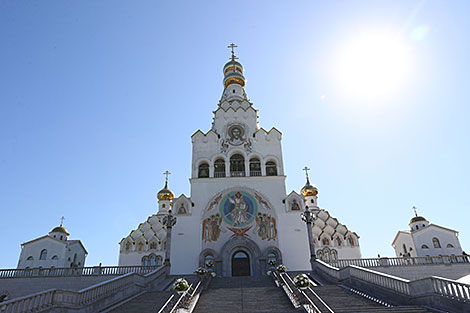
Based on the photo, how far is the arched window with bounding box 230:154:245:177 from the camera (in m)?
27.0

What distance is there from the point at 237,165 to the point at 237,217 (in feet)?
16.4

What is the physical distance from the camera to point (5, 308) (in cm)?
817

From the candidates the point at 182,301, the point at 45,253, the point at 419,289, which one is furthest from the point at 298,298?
the point at 45,253

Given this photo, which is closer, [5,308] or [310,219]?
[5,308]

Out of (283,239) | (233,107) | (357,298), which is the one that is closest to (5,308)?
(357,298)

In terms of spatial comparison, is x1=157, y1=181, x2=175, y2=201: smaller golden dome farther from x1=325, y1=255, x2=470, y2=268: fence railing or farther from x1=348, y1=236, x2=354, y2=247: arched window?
x1=325, y1=255, x2=470, y2=268: fence railing

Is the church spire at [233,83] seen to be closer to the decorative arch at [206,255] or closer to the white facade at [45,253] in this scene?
the decorative arch at [206,255]

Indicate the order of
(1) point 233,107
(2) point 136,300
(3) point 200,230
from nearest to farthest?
(2) point 136,300, (3) point 200,230, (1) point 233,107

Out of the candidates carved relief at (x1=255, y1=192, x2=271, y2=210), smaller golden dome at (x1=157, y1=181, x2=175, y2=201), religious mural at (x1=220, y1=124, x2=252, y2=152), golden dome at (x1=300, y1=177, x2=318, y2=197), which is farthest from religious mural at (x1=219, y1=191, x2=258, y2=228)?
golden dome at (x1=300, y1=177, x2=318, y2=197)

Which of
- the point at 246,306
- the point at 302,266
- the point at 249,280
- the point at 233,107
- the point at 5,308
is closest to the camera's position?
the point at 5,308

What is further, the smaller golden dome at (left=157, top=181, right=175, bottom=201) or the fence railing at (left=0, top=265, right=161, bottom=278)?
the smaller golden dome at (left=157, top=181, right=175, bottom=201)

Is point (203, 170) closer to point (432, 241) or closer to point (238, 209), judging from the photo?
point (238, 209)

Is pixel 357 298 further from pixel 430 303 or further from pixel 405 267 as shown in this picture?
pixel 405 267

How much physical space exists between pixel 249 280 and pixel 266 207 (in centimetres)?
868
